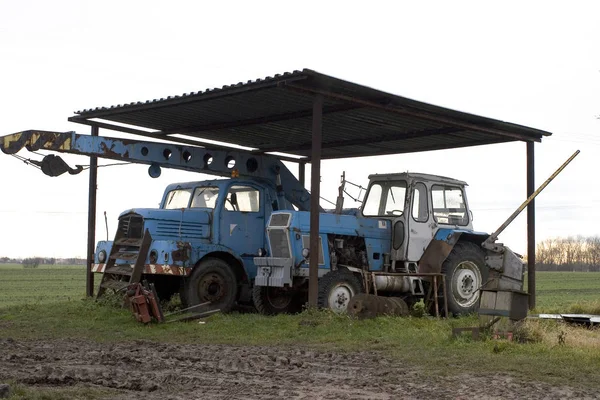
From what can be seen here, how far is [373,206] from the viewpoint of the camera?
16562 millimetres

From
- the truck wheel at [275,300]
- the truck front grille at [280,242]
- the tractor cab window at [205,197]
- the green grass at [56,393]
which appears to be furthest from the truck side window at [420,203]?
the green grass at [56,393]

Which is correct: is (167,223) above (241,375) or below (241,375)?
above

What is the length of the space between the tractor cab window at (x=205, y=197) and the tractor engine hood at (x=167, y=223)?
499 millimetres

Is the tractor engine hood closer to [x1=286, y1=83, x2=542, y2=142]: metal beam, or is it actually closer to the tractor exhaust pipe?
[x1=286, y1=83, x2=542, y2=142]: metal beam

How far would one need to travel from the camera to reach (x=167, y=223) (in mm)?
15703

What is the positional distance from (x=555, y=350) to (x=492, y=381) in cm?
209

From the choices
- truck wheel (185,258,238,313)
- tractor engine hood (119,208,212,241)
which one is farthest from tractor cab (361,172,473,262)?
tractor engine hood (119,208,212,241)

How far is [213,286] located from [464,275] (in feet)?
15.6

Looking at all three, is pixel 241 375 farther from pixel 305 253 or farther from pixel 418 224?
pixel 418 224

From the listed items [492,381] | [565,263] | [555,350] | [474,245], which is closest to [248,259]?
[474,245]

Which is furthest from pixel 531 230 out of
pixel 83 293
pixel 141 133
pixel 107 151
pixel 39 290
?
pixel 39 290

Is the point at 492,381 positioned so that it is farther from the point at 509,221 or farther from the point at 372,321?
the point at 509,221

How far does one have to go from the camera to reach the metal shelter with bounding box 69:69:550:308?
14203 mm

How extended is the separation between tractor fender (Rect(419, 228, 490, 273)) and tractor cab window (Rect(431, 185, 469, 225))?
359 millimetres
